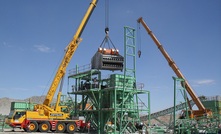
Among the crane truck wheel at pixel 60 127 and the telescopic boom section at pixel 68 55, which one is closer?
the crane truck wheel at pixel 60 127

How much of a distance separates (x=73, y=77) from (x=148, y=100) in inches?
415

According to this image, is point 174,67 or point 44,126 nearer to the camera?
point 44,126

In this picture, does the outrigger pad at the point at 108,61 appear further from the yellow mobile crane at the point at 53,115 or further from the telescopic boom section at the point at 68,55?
the yellow mobile crane at the point at 53,115

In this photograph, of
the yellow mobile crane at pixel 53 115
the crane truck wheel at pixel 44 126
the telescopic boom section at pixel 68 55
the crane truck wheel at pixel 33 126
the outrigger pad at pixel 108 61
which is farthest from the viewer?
the telescopic boom section at pixel 68 55

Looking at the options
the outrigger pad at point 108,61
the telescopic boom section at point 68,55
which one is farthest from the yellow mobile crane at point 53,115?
the outrigger pad at point 108,61

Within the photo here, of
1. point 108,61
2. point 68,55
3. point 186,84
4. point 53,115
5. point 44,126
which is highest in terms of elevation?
point 68,55

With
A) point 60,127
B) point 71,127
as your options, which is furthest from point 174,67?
point 60,127

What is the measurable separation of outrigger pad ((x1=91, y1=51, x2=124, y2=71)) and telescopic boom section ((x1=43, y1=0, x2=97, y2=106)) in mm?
4592

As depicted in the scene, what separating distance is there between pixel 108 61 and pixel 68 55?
624 cm

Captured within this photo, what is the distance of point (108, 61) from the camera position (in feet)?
98.7

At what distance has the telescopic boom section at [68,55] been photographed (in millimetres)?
32469

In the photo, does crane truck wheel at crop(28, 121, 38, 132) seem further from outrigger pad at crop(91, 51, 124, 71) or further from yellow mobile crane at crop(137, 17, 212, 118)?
yellow mobile crane at crop(137, 17, 212, 118)

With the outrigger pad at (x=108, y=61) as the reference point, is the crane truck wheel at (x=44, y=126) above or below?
below

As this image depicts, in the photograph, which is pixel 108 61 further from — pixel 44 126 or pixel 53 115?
pixel 44 126
